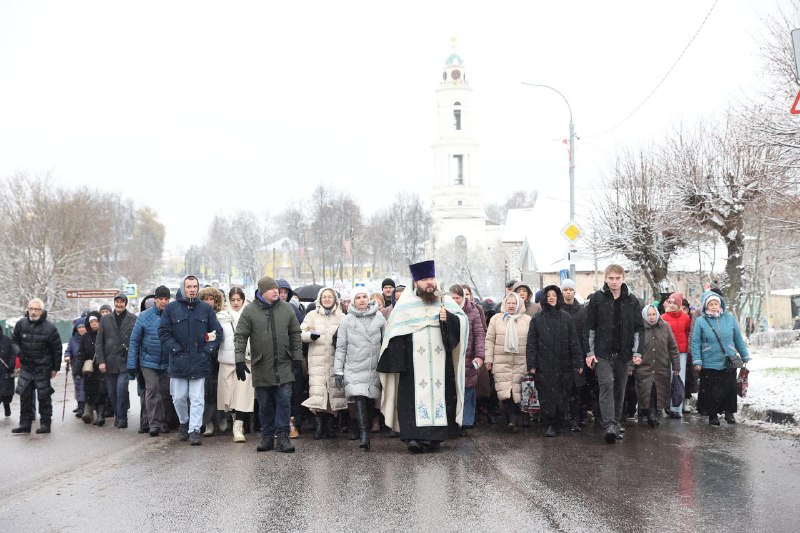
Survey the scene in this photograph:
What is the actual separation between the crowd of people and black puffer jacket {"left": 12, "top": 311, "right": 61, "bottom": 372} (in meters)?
0.02

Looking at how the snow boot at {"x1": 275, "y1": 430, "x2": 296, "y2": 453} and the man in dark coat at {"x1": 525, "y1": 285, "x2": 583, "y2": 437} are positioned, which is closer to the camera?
the snow boot at {"x1": 275, "y1": 430, "x2": 296, "y2": 453}

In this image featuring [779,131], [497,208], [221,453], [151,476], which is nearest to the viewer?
[151,476]

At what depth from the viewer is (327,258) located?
96.1 metres

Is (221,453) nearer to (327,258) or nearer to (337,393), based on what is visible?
(337,393)

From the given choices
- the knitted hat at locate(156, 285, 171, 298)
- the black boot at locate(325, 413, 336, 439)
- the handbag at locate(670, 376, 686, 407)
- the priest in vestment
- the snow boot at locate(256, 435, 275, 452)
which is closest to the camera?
the priest in vestment

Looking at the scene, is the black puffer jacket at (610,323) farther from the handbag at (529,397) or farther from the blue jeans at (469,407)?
the blue jeans at (469,407)

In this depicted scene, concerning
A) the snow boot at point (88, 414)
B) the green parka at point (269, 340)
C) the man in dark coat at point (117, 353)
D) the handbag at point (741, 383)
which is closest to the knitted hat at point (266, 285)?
the green parka at point (269, 340)

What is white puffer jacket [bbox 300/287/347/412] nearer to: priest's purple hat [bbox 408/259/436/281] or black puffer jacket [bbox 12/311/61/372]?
priest's purple hat [bbox 408/259/436/281]

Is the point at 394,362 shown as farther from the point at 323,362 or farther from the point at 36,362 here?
the point at 36,362

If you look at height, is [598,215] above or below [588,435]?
above

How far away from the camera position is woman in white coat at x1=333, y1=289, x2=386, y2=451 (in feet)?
34.1

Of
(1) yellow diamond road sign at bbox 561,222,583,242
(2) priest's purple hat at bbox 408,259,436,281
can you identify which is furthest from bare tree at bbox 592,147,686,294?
(2) priest's purple hat at bbox 408,259,436,281

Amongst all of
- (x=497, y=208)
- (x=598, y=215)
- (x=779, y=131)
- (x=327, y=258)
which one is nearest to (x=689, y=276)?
(x=598, y=215)

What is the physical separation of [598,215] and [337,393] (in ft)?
74.4
